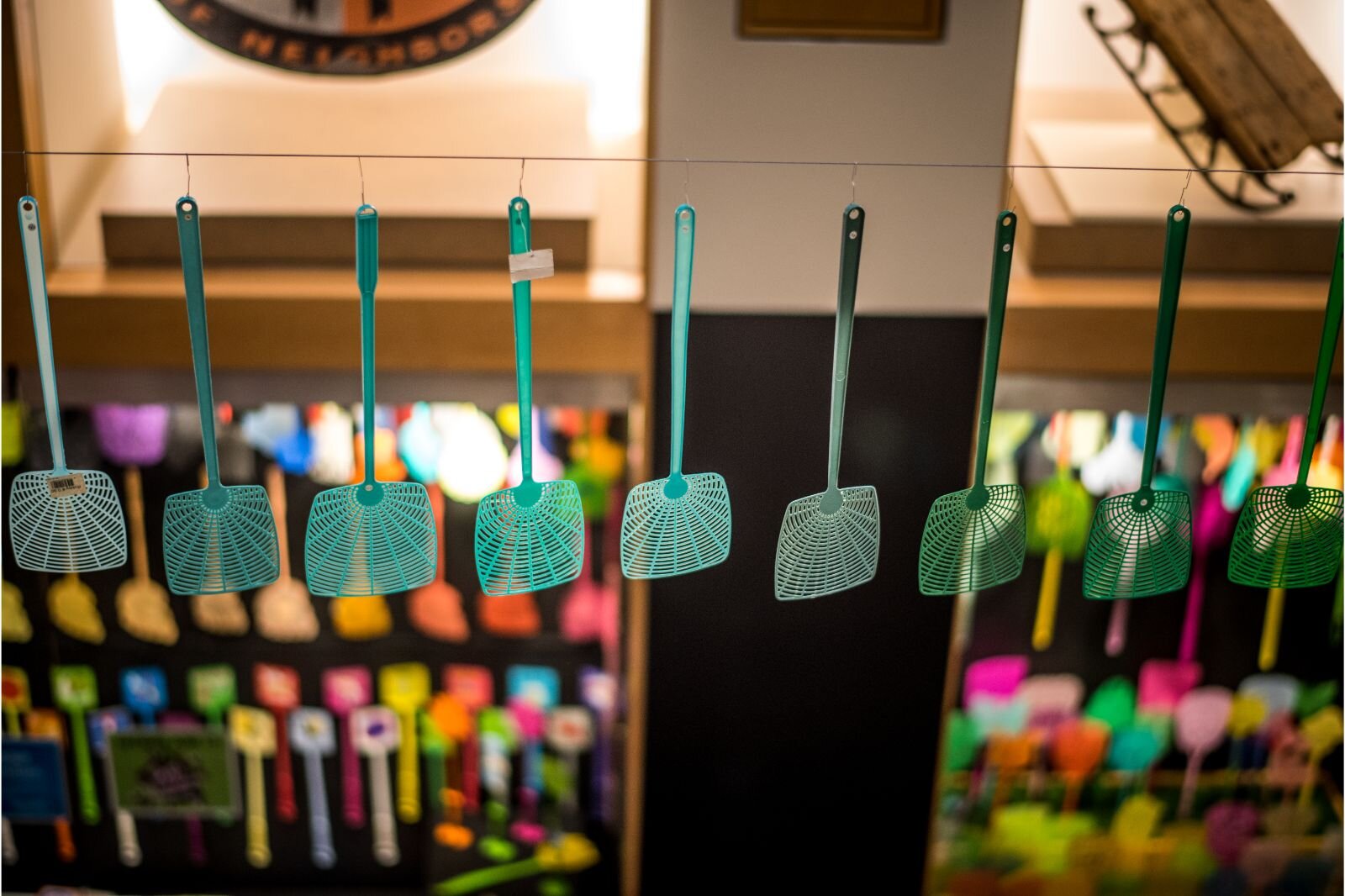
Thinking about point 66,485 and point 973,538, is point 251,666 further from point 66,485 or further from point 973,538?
point 973,538

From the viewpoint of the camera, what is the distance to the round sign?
2.69 metres

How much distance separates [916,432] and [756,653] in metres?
0.59

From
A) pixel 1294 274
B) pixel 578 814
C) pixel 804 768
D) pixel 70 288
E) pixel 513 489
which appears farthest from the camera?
pixel 578 814

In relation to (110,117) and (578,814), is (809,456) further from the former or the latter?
(110,117)

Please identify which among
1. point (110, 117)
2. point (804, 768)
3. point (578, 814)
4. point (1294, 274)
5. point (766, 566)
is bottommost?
point (578, 814)

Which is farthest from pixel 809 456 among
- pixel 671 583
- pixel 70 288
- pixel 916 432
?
pixel 70 288

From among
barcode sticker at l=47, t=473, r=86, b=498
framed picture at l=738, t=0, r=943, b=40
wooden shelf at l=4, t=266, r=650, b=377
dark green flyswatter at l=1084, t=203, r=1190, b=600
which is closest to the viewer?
barcode sticker at l=47, t=473, r=86, b=498

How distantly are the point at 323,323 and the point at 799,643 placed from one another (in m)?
1.17

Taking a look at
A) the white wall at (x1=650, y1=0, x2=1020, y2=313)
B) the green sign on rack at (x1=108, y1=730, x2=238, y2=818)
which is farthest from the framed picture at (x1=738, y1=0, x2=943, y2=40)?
the green sign on rack at (x1=108, y1=730, x2=238, y2=818)

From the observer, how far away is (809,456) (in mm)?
2746

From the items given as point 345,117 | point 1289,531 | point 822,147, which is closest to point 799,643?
point 822,147

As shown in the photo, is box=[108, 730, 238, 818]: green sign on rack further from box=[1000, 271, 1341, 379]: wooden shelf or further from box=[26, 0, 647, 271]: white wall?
box=[1000, 271, 1341, 379]: wooden shelf

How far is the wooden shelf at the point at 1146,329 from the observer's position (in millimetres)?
2656

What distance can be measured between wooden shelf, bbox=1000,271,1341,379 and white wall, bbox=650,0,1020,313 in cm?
17
